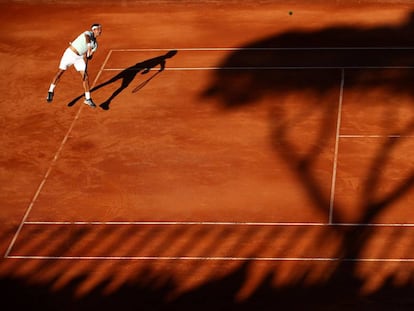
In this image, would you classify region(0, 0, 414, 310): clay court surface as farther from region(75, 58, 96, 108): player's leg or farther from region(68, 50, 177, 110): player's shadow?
region(75, 58, 96, 108): player's leg

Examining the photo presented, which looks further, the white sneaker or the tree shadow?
the white sneaker

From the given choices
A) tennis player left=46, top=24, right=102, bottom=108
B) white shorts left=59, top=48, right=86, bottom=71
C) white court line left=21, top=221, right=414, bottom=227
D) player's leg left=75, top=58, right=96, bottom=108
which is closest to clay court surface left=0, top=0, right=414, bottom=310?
white court line left=21, top=221, right=414, bottom=227

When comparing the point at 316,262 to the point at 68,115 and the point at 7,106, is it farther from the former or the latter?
the point at 7,106

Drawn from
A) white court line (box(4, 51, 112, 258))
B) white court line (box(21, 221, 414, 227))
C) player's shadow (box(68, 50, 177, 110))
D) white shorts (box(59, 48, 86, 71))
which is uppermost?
white shorts (box(59, 48, 86, 71))

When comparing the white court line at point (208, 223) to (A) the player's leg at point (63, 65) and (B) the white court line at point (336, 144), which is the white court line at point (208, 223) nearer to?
(B) the white court line at point (336, 144)

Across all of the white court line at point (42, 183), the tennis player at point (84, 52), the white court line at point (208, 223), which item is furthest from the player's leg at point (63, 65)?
the white court line at point (208, 223)

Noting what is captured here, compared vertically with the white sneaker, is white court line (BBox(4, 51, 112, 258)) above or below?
below

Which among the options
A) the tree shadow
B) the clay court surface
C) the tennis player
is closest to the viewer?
the clay court surface
